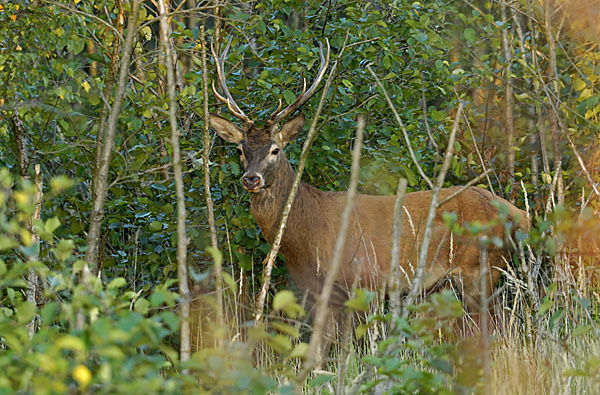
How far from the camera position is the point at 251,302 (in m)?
6.47

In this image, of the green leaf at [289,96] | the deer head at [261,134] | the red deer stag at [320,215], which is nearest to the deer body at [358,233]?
the red deer stag at [320,215]

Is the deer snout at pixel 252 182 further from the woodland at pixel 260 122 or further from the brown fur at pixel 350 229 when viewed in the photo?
the woodland at pixel 260 122

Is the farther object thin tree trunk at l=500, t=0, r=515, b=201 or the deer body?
thin tree trunk at l=500, t=0, r=515, b=201

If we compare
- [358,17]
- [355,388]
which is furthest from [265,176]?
[355,388]

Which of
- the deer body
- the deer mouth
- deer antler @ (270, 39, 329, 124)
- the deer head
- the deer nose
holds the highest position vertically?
deer antler @ (270, 39, 329, 124)

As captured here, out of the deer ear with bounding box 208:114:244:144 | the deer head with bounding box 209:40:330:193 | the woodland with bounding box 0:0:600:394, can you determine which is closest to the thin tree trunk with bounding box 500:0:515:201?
the woodland with bounding box 0:0:600:394

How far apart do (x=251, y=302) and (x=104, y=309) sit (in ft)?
13.0

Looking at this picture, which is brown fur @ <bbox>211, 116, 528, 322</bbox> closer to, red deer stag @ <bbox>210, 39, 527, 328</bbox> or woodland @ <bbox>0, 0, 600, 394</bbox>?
red deer stag @ <bbox>210, 39, 527, 328</bbox>

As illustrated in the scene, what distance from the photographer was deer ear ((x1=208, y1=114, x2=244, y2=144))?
20.7ft

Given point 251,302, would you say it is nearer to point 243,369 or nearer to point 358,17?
point 358,17

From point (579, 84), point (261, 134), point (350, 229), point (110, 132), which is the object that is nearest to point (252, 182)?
point (261, 134)

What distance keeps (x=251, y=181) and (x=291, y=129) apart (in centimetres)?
80

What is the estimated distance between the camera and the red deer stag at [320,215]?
6.05 metres

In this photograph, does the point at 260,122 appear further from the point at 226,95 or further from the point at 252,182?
the point at 252,182
